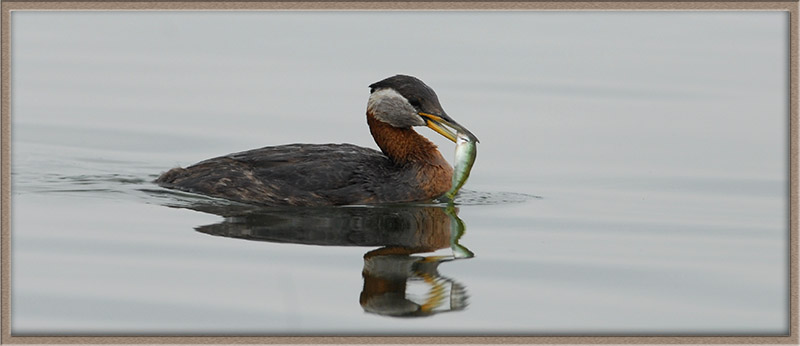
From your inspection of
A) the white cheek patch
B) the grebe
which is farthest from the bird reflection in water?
the white cheek patch

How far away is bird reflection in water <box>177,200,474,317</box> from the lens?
919cm

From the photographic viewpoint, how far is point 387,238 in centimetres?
1084

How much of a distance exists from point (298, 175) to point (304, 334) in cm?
413

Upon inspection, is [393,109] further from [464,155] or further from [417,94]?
[464,155]

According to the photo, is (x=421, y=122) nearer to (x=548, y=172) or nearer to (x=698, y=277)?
(x=548, y=172)

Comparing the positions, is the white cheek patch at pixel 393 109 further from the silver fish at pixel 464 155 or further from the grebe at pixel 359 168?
the silver fish at pixel 464 155

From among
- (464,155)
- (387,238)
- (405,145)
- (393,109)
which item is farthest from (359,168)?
(387,238)

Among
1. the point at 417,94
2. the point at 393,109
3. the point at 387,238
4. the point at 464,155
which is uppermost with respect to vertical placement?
the point at 417,94

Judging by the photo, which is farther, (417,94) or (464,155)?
(417,94)

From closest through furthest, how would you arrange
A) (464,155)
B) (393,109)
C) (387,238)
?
(387,238), (464,155), (393,109)

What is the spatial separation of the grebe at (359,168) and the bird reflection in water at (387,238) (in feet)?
0.70

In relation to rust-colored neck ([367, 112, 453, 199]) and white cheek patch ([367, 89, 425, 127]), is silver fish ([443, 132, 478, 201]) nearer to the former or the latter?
rust-colored neck ([367, 112, 453, 199])

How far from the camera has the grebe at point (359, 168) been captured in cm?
1227

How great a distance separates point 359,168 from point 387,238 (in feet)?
5.70
